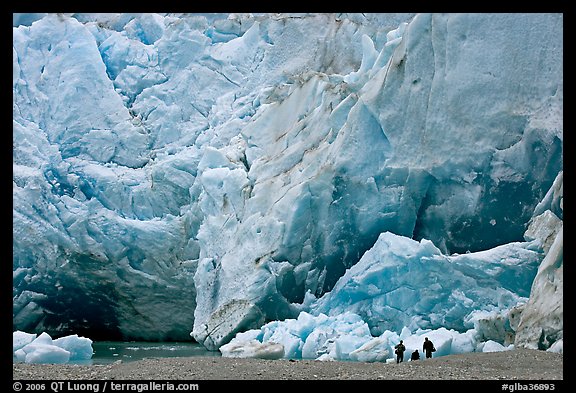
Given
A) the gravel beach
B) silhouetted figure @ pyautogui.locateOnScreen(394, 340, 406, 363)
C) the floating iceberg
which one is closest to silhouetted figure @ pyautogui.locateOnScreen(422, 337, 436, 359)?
silhouetted figure @ pyautogui.locateOnScreen(394, 340, 406, 363)

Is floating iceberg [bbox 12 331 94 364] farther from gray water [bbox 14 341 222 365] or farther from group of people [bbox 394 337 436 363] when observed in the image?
group of people [bbox 394 337 436 363]

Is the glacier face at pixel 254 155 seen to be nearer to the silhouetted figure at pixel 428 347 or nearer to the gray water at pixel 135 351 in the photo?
the gray water at pixel 135 351

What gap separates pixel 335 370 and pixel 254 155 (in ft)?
25.2

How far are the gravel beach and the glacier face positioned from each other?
3.07 metres

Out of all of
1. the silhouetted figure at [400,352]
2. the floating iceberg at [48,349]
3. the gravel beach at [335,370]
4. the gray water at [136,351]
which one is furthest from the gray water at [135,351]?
the silhouetted figure at [400,352]

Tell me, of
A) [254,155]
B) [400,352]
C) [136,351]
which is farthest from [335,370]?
[254,155]

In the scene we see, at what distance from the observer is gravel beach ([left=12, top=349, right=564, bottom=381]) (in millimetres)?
7141

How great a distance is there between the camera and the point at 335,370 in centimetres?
788

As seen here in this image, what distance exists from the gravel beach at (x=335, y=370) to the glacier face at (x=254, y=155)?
3.07 metres

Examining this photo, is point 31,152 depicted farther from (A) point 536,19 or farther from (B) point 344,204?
(A) point 536,19

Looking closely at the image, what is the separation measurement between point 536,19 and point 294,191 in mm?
4824

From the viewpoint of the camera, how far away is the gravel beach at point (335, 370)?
7141 millimetres

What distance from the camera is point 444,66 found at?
41.4 feet
